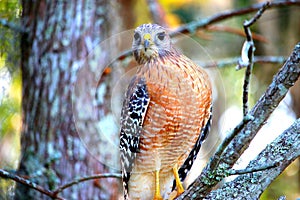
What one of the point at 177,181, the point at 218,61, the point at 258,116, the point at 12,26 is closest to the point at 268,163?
the point at 258,116

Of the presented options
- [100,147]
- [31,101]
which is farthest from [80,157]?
[31,101]

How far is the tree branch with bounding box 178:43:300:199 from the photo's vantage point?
277cm

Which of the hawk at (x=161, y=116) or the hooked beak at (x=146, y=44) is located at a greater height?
the hooked beak at (x=146, y=44)

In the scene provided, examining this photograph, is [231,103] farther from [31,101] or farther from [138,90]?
[138,90]

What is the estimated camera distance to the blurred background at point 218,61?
15.2ft

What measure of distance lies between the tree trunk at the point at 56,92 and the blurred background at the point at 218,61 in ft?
0.60

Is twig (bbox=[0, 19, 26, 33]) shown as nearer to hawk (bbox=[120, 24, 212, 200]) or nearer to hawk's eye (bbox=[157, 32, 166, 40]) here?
hawk (bbox=[120, 24, 212, 200])

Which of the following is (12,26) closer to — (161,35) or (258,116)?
(161,35)

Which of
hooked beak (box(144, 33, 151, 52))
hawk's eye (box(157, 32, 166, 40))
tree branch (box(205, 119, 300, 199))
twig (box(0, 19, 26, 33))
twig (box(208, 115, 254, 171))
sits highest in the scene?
twig (box(0, 19, 26, 33))

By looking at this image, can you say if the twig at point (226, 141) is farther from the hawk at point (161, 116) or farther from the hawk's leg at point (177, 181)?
the hawk's leg at point (177, 181)

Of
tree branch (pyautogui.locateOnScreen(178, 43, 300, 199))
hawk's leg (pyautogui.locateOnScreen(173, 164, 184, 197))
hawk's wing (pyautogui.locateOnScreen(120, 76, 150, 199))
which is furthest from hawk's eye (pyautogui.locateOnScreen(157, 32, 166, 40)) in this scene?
hawk's leg (pyautogui.locateOnScreen(173, 164, 184, 197))

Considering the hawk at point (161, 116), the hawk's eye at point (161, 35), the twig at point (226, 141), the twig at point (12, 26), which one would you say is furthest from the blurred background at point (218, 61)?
the hawk's eye at point (161, 35)

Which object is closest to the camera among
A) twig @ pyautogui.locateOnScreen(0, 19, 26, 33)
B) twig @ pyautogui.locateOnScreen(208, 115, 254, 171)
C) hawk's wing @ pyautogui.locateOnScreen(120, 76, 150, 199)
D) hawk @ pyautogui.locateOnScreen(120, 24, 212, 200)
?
twig @ pyautogui.locateOnScreen(208, 115, 254, 171)

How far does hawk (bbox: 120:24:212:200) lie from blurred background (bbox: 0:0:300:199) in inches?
6.8
